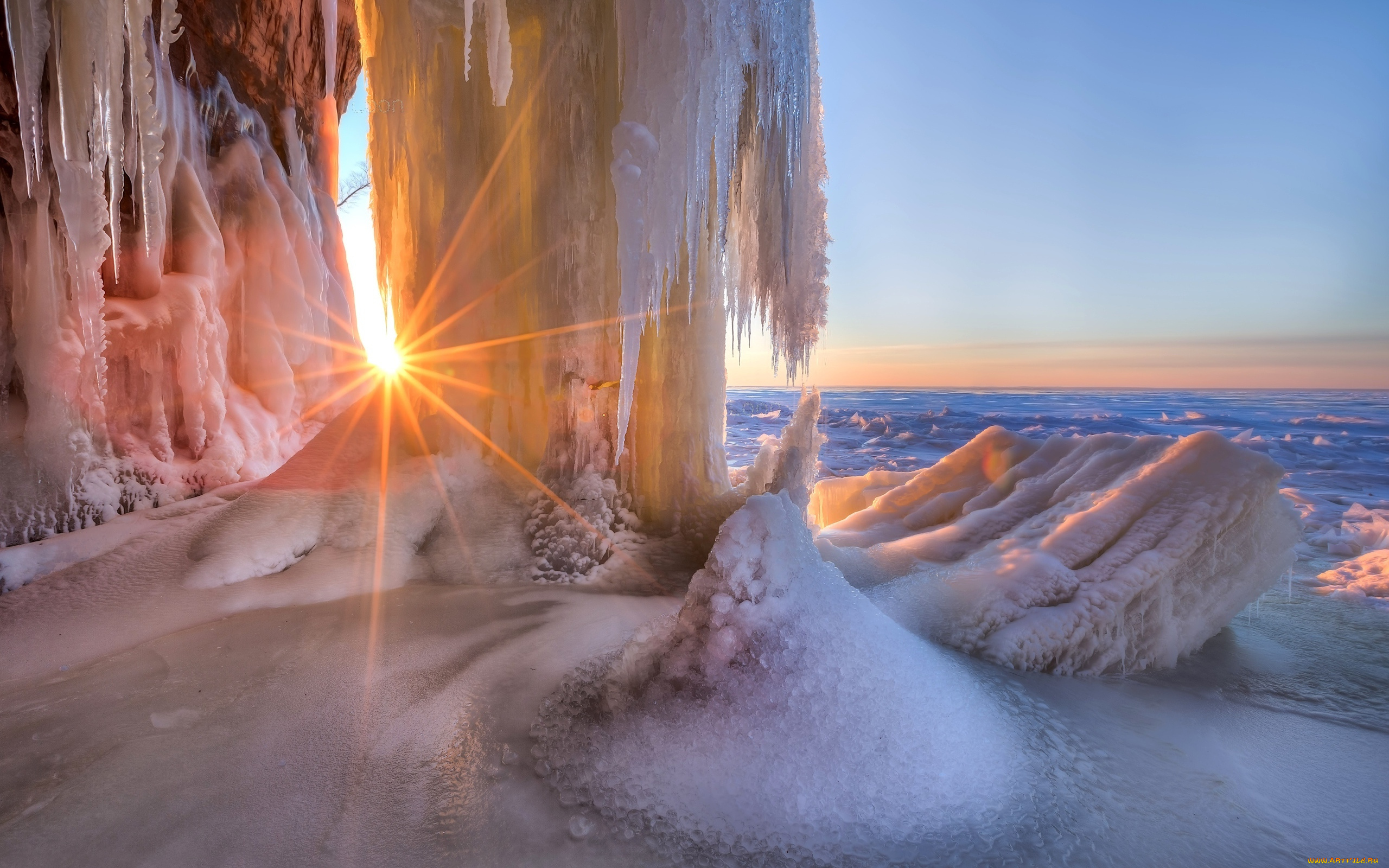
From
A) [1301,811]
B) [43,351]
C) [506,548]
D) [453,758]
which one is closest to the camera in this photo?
[1301,811]

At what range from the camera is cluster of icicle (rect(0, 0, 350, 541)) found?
2902 millimetres

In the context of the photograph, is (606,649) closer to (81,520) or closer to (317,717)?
(317,717)

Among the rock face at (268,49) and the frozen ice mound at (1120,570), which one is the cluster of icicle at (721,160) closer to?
A: the frozen ice mound at (1120,570)

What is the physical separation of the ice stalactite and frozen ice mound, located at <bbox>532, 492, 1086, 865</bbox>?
72.9 inches

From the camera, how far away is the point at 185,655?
2545 millimetres

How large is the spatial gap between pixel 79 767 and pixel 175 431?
17.5ft

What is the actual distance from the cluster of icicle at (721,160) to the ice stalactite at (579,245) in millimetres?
22

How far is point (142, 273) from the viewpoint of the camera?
5254 mm

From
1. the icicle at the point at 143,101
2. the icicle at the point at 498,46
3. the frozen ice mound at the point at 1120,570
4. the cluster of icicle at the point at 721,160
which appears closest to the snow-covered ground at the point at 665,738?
the frozen ice mound at the point at 1120,570

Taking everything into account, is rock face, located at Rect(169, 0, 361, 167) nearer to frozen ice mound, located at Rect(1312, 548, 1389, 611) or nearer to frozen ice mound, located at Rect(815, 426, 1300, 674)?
frozen ice mound, located at Rect(815, 426, 1300, 674)

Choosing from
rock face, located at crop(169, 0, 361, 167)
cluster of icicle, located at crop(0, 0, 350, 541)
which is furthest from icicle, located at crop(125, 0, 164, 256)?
rock face, located at crop(169, 0, 361, 167)

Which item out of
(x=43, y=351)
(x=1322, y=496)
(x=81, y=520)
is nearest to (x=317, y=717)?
(x=81, y=520)

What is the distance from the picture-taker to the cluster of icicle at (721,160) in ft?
10.9

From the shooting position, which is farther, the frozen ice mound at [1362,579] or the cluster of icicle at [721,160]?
the frozen ice mound at [1362,579]
